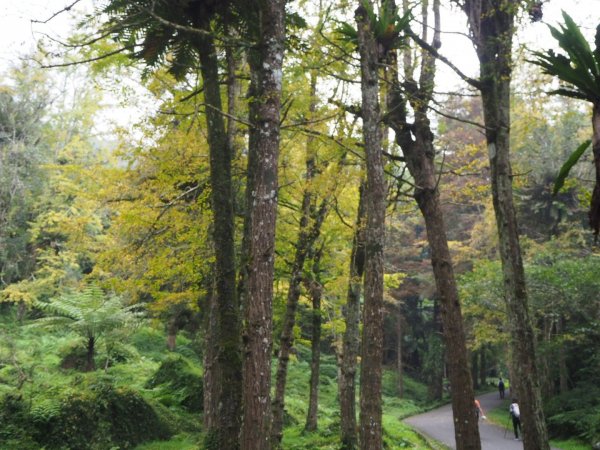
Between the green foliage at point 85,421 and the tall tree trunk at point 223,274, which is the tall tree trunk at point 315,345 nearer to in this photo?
the green foliage at point 85,421

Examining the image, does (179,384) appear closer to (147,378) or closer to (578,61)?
(147,378)

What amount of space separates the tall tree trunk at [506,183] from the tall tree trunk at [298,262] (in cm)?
393

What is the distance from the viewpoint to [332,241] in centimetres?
1292

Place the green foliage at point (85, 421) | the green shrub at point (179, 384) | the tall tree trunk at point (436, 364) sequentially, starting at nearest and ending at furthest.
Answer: the green foliage at point (85, 421) < the green shrub at point (179, 384) < the tall tree trunk at point (436, 364)

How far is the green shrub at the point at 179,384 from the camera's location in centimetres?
1393

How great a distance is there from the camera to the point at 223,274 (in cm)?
675

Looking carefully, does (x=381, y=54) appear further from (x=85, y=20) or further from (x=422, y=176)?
(x=85, y=20)

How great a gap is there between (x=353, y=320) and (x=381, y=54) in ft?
19.3

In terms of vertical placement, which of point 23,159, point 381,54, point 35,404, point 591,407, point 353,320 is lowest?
point 591,407

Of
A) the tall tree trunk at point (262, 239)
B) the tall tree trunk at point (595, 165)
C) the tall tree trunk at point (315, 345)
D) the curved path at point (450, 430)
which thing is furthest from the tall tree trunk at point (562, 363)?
the tall tree trunk at point (595, 165)

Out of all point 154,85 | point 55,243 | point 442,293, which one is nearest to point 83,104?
point 55,243

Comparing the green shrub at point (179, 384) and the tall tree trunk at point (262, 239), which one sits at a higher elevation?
the tall tree trunk at point (262, 239)

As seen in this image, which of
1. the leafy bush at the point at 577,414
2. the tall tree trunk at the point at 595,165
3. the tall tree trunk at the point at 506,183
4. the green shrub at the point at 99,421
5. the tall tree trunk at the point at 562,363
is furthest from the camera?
the tall tree trunk at the point at 562,363

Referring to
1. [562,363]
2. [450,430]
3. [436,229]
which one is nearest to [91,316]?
[436,229]
